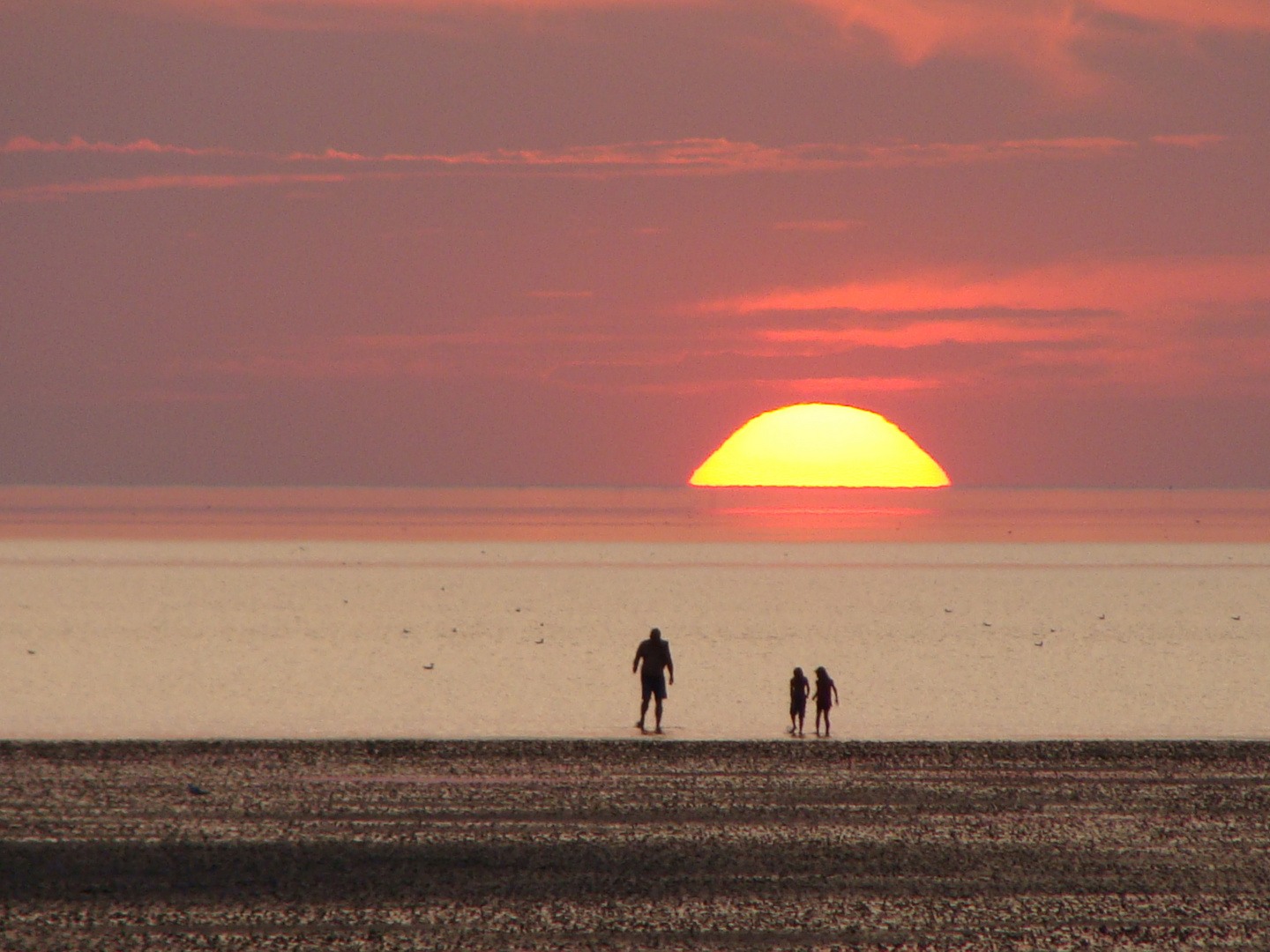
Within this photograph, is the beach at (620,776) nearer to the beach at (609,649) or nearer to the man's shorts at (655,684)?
the beach at (609,649)

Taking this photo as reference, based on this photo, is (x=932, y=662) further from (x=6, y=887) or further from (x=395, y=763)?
(x=6, y=887)

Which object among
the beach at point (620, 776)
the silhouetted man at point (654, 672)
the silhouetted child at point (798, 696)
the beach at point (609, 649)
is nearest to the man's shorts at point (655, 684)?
the silhouetted man at point (654, 672)

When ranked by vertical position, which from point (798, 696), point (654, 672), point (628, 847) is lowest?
point (628, 847)

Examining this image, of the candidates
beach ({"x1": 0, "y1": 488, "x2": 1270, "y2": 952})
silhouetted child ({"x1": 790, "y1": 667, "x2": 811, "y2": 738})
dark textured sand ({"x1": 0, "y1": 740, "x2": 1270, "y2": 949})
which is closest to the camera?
dark textured sand ({"x1": 0, "y1": 740, "x2": 1270, "y2": 949})

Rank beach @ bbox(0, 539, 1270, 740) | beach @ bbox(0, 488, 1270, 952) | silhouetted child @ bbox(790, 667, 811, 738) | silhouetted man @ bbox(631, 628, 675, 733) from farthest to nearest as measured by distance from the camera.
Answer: beach @ bbox(0, 539, 1270, 740), silhouetted man @ bbox(631, 628, 675, 733), silhouetted child @ bbox(790, 667, 811, 738), beach @ bbox(0, 488, 1270, 952)

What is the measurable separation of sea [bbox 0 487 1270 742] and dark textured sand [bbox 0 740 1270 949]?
3462 mm

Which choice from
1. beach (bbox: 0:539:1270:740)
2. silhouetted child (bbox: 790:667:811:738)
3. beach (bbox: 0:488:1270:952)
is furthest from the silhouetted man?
silhouetted child (bbox: 790:667:811:738)

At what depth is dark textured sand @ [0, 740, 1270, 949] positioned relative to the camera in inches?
482

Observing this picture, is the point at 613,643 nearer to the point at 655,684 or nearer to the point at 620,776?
the point at 655,684

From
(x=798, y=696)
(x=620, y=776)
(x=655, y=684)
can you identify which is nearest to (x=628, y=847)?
(x=620, y=776)

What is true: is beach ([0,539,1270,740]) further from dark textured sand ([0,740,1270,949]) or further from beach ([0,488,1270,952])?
dark textured sand ([0,740,1270,949])

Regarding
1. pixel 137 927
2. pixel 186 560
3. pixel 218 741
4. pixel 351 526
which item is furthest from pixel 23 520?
pixel 137 927

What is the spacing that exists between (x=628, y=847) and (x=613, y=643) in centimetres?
2339

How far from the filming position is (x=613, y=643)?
38.4 meters
